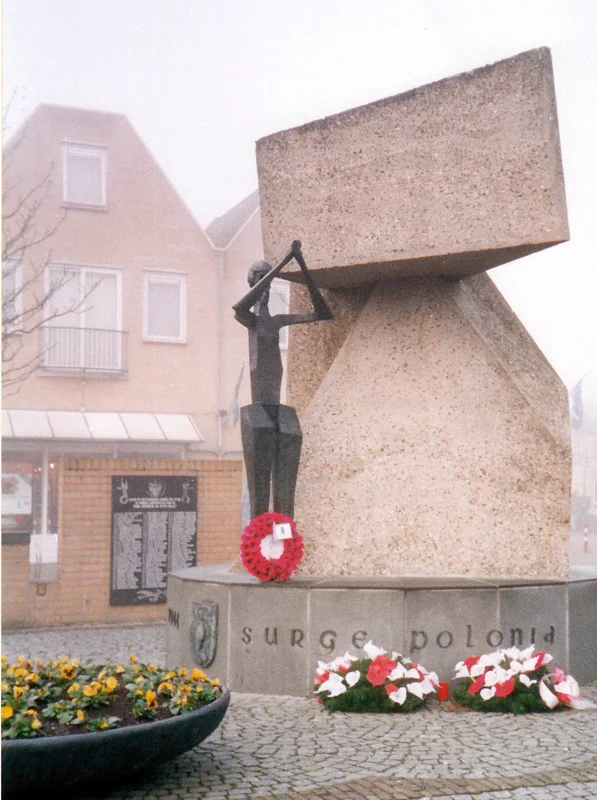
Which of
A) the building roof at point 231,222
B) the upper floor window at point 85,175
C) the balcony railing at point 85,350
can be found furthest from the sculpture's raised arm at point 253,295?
the building roof at point 231,222

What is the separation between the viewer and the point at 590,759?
5.00 m

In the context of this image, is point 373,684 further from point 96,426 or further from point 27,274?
point 27,274

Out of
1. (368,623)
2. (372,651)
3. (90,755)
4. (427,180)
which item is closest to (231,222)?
(427,180)

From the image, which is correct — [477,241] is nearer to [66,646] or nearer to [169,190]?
[66,646]

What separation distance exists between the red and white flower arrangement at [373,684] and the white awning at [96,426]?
11.5 metres

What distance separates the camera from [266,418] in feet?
24.1

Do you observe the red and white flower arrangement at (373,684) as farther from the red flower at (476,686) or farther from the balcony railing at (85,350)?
the balcony railing at (85,350)

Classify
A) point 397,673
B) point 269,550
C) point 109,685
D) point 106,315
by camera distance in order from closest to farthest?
point 109,685 < point 397,673 < point 269,550 < point 106,315

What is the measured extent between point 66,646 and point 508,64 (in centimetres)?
647

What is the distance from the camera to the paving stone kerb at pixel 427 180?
7004 millimetres

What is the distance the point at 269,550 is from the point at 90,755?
3014 mm

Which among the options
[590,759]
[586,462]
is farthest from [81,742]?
[586,462]

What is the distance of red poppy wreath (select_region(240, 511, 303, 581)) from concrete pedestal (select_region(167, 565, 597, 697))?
11 cm

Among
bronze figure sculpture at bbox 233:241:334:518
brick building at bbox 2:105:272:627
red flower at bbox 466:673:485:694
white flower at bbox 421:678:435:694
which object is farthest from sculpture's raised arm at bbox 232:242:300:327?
brick building at bbox 2:105:272:627
